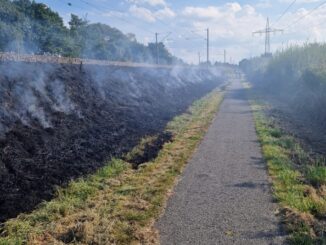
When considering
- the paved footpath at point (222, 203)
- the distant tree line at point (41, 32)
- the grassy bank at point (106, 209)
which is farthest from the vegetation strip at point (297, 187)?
the distant tree line at point (41, 32)

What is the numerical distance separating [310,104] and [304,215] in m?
13.3

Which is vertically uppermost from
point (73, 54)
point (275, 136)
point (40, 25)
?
point (40, 25)

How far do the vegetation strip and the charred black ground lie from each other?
3.23m

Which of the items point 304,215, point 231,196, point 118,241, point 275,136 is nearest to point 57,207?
point 118,241

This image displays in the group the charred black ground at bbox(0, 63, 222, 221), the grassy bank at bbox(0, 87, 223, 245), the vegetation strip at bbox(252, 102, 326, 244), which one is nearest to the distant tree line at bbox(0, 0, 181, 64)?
the charred black ground at bbox(0, 63, 222, 221)

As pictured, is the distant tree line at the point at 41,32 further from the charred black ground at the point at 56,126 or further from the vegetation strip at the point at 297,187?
the vegetation strip at the point at 297,187

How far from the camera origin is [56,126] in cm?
1093

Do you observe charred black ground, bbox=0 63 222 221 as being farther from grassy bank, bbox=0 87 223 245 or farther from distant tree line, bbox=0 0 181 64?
distant tree line, bbox=0 0 181 64

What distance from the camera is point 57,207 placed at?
5895 millimetres

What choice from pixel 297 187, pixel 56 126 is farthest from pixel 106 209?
pixel 56 126

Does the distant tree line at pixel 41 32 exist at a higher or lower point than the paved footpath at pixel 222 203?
higher

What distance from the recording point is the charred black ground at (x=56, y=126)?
7287 mm

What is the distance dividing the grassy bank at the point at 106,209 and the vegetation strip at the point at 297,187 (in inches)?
73.3

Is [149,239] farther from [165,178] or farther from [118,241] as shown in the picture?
[165,178]
